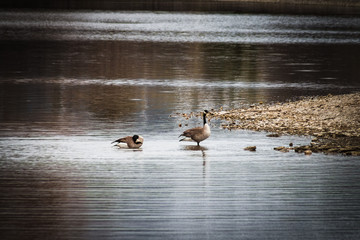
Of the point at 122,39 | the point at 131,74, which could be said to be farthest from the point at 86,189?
the point at 122,39

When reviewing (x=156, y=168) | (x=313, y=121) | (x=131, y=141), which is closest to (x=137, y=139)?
(x=131, y=141)

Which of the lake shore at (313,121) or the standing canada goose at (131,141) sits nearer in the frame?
the standing canada goose at (131,141)

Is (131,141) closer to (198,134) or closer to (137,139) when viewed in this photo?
(137,139)

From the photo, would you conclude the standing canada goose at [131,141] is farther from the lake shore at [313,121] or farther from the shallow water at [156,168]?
the lake shore at [313,121]

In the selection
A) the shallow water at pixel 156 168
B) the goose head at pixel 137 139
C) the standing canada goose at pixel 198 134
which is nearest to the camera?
the shallow water at pixel 156 168

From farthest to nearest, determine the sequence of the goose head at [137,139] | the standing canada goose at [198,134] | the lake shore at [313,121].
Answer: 1. the lake shore at [313,121]
2. the standing canada goose at [198,134]
3. the goose head at [137,139]

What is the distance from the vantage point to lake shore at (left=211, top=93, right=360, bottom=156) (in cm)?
1762

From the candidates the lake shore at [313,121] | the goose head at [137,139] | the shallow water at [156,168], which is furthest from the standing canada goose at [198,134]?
the lake shore at [313,121]

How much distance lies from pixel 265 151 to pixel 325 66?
2491 cm

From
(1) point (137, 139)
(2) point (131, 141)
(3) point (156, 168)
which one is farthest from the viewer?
(2) point (131, 141)

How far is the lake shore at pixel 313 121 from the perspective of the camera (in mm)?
17625

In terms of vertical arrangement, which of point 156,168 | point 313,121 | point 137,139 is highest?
point 137,139

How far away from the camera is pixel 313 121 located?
66.8 ft

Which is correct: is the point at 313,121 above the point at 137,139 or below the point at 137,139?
below
